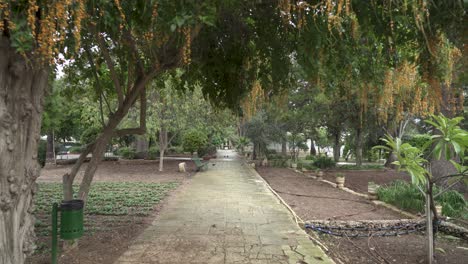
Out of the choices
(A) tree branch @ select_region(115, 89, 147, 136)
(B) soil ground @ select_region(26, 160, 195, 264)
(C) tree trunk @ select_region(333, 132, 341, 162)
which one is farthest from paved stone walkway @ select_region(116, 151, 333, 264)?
(C) tree trunk @ select_region(333, 132, 341, 162)

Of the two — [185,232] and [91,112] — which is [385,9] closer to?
[185,232]

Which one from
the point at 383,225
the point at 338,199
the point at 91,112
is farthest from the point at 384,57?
the point at 91,112

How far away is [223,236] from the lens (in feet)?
21.4

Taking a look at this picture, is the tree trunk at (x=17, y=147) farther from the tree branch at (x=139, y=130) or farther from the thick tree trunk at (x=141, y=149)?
the thick tree trunk at (x=141, y=149)

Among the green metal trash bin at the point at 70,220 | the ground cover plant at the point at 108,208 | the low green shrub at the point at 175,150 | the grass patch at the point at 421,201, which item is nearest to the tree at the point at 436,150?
the grass patch at the point at 421,201

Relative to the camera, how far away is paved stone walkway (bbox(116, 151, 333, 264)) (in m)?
5.34

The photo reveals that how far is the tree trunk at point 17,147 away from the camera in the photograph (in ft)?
11.4

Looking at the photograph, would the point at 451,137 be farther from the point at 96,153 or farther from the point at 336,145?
the point at 336,145

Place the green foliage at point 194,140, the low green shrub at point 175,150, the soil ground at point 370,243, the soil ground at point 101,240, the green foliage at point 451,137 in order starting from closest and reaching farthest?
the green foliage at point 451,137 → the soil ground at point 101,240 → the soil ground at point 370,243 → the green foliage at point 194,140 → the low green shrub at point 175,150

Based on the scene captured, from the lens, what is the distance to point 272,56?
251 inches

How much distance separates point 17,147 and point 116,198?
743 cm

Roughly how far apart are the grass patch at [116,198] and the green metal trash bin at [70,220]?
3441mm

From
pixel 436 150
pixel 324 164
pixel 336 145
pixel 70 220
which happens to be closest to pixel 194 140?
pixel 324 164

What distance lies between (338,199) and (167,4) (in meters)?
9.45
